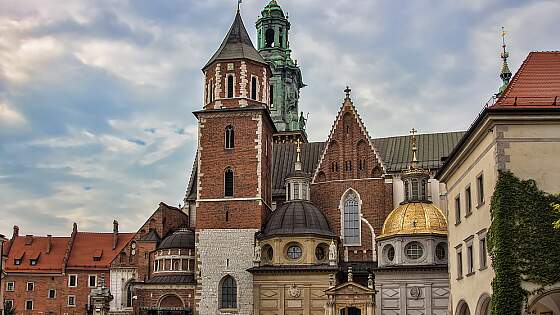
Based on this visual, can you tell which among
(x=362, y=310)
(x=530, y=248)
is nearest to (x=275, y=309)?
(x=362, y=310)

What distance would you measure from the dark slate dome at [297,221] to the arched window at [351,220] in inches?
91.2

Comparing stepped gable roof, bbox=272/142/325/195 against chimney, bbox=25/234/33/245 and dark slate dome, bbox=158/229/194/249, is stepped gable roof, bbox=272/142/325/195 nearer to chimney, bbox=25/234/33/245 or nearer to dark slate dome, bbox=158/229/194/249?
dark slate dome, bbox=158/229/194/249

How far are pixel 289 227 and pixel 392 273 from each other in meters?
7.52

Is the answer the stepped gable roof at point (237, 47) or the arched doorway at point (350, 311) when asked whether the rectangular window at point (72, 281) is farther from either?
the arched doorway at point (350, 311)

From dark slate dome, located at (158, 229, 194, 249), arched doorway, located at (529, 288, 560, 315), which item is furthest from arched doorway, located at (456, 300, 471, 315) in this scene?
dark slate dome, located at (158, 229, 194, 249)

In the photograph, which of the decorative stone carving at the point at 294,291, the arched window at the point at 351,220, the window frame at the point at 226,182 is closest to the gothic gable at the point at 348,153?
the arched window at the point at 351,220

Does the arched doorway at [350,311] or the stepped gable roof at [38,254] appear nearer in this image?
the arched doorway at [350,311]

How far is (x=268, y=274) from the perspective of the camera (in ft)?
178

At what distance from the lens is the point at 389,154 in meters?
63.6

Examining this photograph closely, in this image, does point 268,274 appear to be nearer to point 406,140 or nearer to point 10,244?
point 406,140

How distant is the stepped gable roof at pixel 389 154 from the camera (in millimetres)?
62125

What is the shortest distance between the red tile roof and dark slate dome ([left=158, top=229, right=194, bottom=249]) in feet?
109

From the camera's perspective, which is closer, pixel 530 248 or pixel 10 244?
pixel 530 248

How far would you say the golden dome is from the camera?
5266 centimetres
